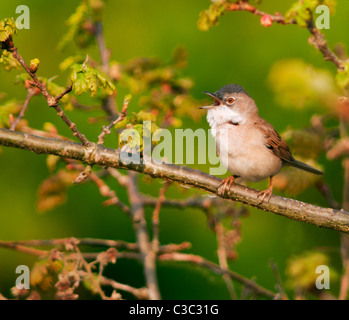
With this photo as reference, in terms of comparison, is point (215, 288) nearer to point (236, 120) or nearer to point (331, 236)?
point (331, 236)

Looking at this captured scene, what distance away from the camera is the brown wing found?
312 cm

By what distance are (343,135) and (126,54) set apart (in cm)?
240

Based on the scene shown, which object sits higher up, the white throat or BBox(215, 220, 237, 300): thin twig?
the white throat

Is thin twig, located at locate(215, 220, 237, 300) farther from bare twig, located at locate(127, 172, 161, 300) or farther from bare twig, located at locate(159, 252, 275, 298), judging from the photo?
bare twig, located at locate(127, 172, 161, 300)

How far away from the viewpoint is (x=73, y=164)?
3232mm

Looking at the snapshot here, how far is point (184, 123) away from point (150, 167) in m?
2.05

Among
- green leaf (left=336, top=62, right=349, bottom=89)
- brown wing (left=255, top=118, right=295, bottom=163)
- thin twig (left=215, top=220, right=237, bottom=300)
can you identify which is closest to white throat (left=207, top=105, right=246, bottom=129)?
brown wing (left=255, top=118, right=295, bottom=163)

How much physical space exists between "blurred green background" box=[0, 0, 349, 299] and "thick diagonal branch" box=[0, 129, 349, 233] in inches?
51.0

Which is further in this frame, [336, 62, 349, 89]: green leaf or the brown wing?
the brown wing

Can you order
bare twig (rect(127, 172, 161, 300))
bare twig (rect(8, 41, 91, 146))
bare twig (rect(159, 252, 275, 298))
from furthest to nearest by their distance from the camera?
bare twig (rect(127, 172, 161, 300)) < bare twig (rect(159, 252, 275, 298)) < bare twig (rect(8, 41, 91, 146))

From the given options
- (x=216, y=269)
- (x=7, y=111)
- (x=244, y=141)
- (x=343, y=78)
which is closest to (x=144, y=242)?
(x=216, y=269)

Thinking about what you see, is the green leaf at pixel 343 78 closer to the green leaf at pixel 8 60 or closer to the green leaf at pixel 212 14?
the green leaf at pixel 212 14
